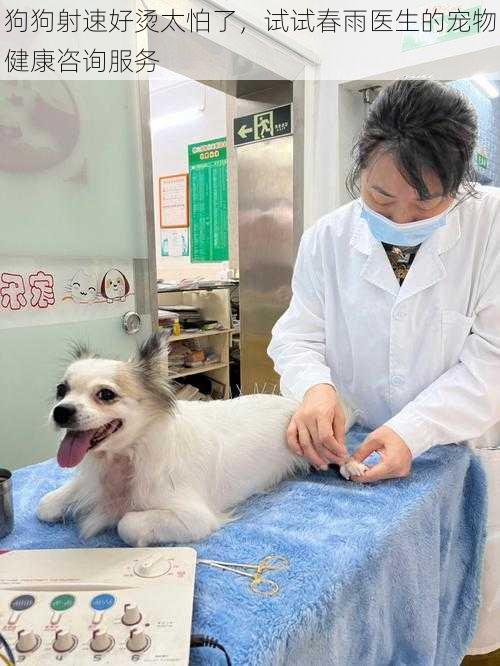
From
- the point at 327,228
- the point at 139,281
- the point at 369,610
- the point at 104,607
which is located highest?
the point at 327,228

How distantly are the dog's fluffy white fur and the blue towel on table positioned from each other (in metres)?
0.04

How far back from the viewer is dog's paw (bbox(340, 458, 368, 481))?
3.33ft

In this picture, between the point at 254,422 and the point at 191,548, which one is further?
the point at 254,422

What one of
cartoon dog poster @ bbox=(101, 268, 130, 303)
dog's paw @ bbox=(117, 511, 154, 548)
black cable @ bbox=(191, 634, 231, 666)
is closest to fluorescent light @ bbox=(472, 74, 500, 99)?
cartoon dog poster @ bbox=(101, 268, 130, 303)

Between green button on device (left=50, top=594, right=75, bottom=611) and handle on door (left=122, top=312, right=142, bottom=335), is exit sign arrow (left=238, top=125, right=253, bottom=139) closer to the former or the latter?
handle on door (left=122, top=312, right=142, bottom=335)

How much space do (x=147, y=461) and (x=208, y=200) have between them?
149 inches

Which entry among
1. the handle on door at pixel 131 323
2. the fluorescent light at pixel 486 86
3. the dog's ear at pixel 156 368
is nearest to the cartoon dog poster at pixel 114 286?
the handle on door at pixel 131 323

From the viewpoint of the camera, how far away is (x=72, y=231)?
171cm

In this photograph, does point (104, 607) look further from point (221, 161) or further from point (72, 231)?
point (221, 161)

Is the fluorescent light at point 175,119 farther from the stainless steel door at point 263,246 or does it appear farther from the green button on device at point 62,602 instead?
the green button on device at point 62,602

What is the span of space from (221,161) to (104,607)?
4166mm

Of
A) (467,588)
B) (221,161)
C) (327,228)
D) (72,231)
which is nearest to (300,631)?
(467,588)

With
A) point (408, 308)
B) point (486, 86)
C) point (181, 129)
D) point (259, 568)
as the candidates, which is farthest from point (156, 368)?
point (181, 129)

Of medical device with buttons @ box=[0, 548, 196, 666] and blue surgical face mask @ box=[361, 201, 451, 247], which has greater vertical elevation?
blue surgical face mask @ box=[361, 201, 451, 247]
